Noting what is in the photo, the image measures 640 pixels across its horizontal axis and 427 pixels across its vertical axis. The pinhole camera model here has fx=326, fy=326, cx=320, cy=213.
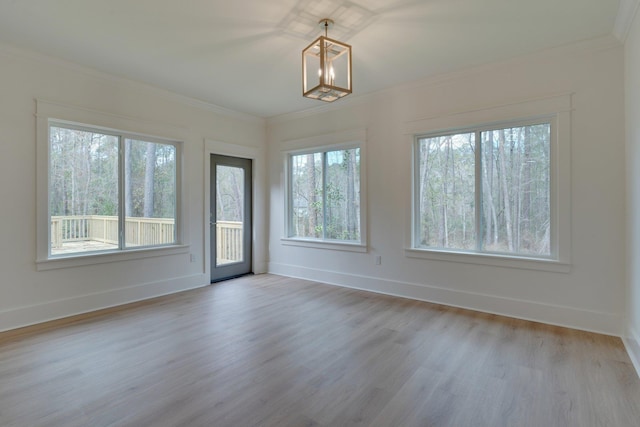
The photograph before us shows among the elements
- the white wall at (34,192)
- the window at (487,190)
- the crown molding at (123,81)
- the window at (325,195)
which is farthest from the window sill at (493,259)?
the crown molding at (123,81)

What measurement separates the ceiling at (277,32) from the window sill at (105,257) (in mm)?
2124

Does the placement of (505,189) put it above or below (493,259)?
above

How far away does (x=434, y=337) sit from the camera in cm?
300

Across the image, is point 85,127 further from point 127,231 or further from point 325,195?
point 325,195

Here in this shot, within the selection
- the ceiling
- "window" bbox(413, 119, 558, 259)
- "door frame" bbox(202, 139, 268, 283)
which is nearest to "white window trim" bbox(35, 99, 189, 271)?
the ceiling

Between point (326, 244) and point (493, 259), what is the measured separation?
2.32 m

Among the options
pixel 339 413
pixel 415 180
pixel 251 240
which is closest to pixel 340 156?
pixel 415 180

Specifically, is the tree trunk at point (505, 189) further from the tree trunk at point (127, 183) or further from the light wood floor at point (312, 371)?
the tree trunk at point (127, 183)

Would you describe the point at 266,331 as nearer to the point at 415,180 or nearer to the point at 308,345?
the point at 308,345

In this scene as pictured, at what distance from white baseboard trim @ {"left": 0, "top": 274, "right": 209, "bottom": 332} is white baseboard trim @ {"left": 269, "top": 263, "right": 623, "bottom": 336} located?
78.8 inches

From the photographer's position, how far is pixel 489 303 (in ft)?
12.0

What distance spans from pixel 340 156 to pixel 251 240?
2144 millimetres

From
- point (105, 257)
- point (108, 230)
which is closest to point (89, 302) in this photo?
point (105, 257)

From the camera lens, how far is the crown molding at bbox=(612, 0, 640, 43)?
2.47 metres
